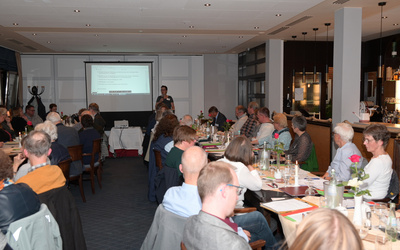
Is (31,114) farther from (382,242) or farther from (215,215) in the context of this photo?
(382,242)

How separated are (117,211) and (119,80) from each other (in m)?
9.72

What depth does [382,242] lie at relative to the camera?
7.06 ft

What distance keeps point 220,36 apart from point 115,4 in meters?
4.35

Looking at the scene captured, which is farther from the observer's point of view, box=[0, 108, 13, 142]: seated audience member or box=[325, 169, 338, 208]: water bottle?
box=[0, 108, 13, 142]: seated audience member

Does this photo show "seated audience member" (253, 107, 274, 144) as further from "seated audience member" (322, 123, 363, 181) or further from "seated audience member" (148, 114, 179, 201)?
"seated audience member" (322, 123, 363, 181)

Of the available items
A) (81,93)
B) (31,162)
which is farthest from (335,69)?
(81,93)

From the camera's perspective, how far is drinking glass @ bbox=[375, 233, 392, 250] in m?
2.10

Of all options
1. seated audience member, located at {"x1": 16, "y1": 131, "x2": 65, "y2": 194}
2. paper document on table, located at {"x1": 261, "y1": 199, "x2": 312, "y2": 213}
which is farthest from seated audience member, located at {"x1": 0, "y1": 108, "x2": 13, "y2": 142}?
paper document on table, located at {"x1": 261, "y1": 199, "x2": 312, "y2": 213}

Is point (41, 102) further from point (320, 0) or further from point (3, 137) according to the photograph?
point (320, 0)

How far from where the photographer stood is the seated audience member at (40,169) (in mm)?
2959

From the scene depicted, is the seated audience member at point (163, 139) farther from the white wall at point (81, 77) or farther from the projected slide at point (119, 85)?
the white wall at point (81, 77)

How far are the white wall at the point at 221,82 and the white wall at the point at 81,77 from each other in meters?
0.24

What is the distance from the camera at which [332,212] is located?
123 centimetres

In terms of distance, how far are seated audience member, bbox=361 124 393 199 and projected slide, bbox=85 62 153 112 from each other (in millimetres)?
11787
